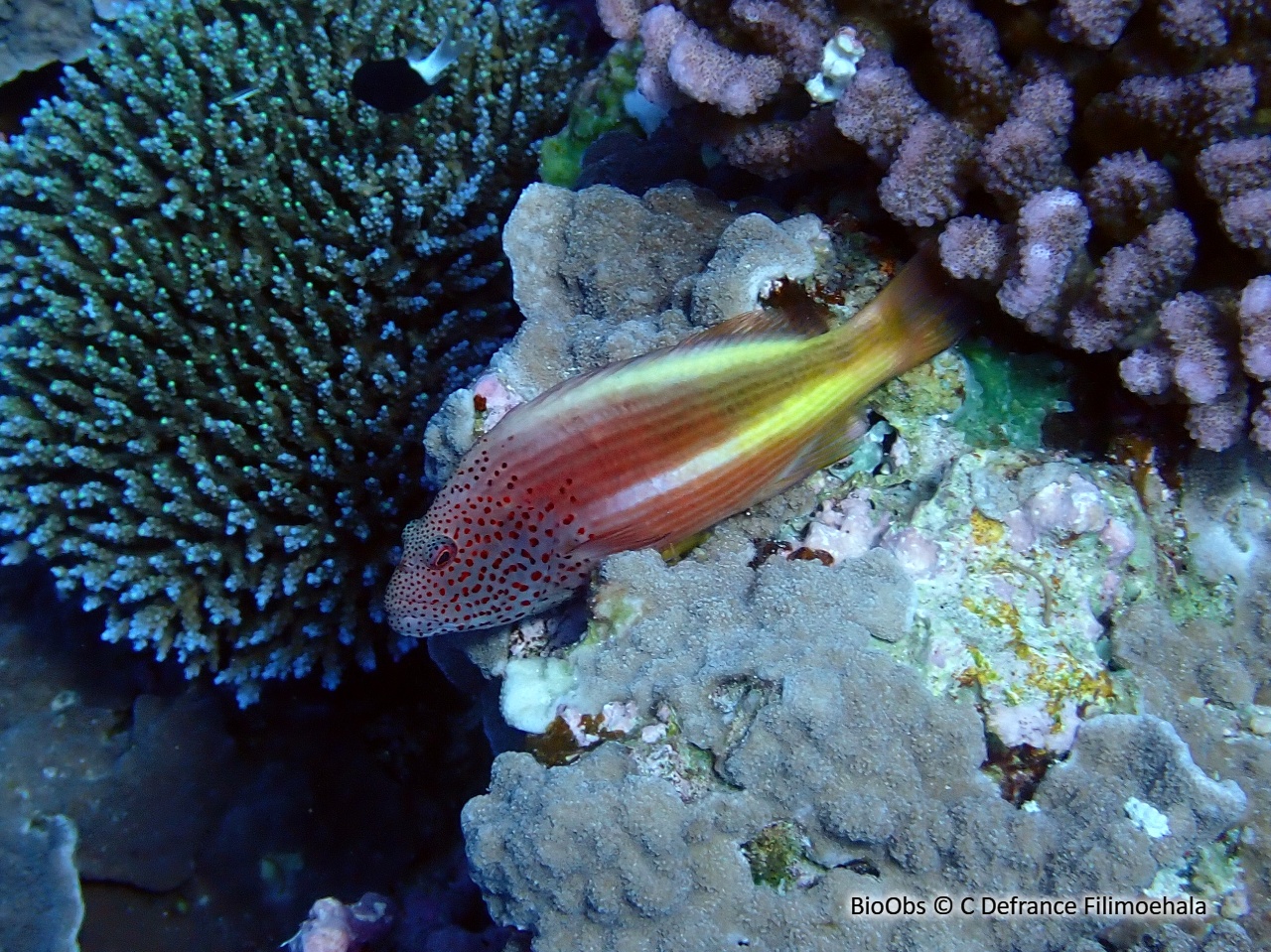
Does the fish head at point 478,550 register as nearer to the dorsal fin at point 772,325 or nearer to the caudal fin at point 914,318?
the dorsal fin at point 772,325

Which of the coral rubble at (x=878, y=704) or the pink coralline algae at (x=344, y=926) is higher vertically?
the coral rubble at (x=878, y=704)

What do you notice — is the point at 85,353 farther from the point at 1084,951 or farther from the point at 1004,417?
the point at 1084,951

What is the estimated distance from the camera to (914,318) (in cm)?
272

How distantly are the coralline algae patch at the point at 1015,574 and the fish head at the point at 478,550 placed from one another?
0.86 m

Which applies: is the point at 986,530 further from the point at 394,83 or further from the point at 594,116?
the point at 394,83

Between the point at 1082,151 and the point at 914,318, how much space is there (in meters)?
0.88

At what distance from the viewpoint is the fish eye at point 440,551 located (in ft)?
8.09

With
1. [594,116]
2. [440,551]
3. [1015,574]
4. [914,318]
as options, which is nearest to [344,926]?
[440,551]

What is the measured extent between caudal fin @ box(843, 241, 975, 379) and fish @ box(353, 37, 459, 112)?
10.1ft

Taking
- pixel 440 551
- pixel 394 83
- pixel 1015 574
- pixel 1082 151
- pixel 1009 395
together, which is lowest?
pixel 440 551

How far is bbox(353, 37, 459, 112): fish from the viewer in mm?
4418

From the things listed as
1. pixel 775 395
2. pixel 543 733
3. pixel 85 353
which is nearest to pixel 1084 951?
pixel 543 733

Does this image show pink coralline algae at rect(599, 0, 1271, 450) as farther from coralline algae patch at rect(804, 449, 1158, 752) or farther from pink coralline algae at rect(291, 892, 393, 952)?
pink coralline algae at rect(291, 892, 393, 952)

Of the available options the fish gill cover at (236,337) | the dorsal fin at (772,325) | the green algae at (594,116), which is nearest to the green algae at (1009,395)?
the dorsal fin at (772,325)
